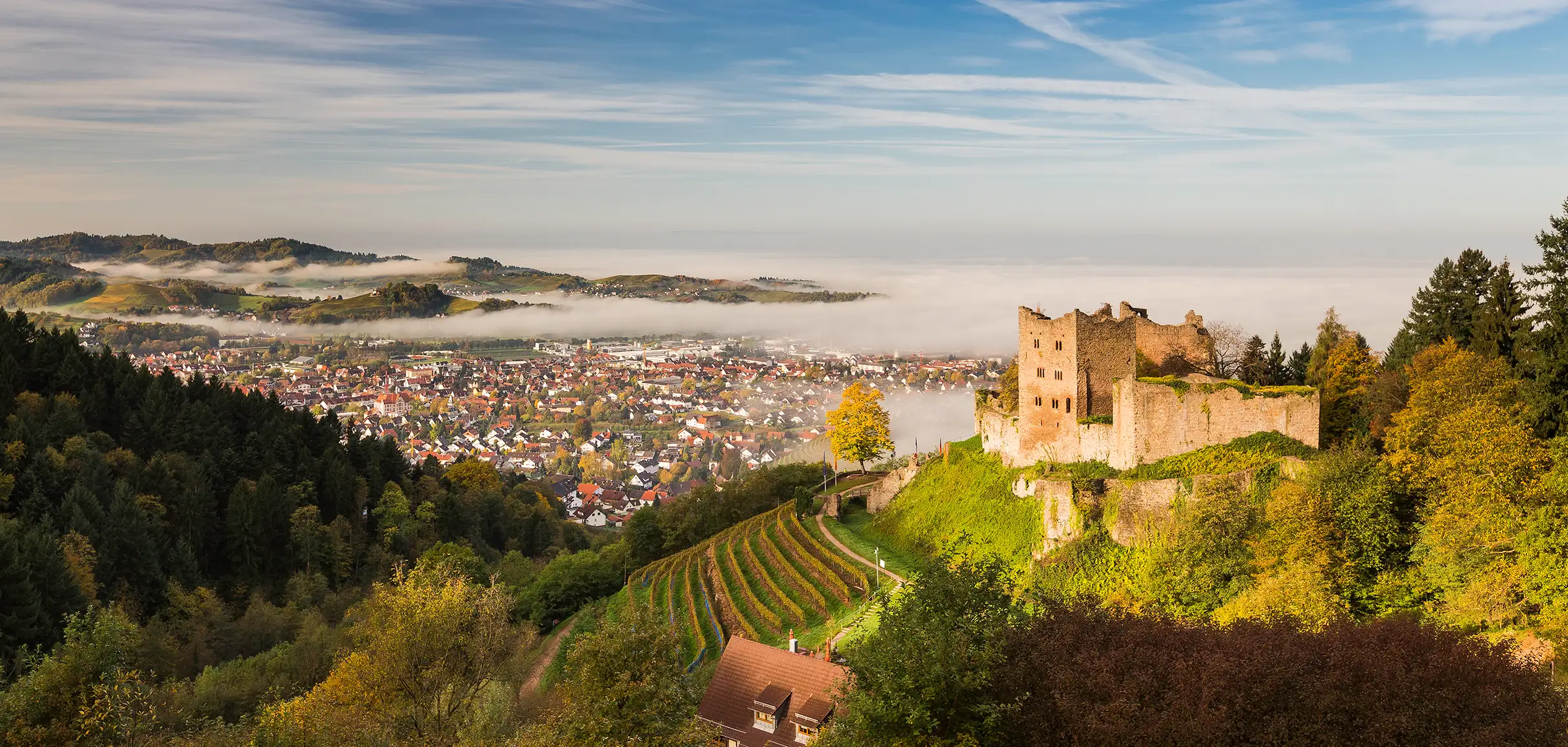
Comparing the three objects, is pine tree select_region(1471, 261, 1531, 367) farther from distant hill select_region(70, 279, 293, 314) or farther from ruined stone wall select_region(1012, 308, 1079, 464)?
distant hill select_region(70, 279, 293, 314)

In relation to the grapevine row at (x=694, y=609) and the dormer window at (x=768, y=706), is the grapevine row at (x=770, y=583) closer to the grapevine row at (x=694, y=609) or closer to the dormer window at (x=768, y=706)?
the grapevine row at (x=694, y=609)

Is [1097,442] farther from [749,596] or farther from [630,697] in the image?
[630,697]

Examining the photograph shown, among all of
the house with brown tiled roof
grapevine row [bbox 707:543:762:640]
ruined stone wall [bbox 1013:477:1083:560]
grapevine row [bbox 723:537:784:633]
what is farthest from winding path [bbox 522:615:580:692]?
ruined stone wall [bbox 1013:477:1083:560]

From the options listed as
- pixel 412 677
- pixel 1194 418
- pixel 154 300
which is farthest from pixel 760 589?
pixel 154 300

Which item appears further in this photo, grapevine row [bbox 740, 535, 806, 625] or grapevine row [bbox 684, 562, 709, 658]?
grapevine row [bbox 684, 562, 709, 658]

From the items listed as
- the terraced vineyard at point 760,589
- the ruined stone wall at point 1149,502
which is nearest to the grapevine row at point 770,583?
the terraced vineyard at point 760,589

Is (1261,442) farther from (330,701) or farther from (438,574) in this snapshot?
(330,701)

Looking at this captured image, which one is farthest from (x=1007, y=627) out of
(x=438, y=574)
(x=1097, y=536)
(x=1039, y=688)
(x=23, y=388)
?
(x=23, y=388)
